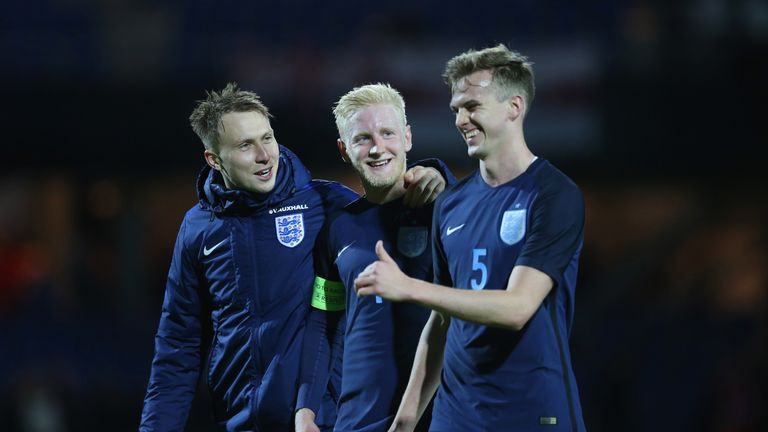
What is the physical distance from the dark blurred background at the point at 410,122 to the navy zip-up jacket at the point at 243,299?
234 inches

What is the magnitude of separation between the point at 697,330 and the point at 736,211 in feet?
11.9

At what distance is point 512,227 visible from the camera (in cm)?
349

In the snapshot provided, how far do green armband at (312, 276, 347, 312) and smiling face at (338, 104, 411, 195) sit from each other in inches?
18.0

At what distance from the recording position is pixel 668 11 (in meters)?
12.1

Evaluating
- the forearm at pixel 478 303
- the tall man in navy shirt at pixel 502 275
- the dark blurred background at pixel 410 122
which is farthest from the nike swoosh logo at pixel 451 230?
the dark blurred background at pixel 410 122

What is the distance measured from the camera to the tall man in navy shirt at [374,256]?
4.06 meters

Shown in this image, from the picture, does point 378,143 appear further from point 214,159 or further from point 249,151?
point 214,159

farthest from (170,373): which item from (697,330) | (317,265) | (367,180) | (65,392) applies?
(697,330)

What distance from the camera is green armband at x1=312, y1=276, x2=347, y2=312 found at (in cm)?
440

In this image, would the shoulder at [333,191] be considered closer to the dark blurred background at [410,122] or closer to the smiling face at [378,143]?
the smiling face at [378,143]

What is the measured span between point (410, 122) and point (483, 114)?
857 cm

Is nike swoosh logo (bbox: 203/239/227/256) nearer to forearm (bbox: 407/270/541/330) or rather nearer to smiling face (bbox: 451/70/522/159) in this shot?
smiling face (bbox: 451/70/522/159)

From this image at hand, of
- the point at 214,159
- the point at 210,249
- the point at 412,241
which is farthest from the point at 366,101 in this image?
the point at 210,249

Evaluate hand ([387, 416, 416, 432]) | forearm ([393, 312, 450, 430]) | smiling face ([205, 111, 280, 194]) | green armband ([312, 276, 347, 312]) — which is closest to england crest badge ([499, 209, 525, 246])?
forearm ([393, 312, 450, 430])
